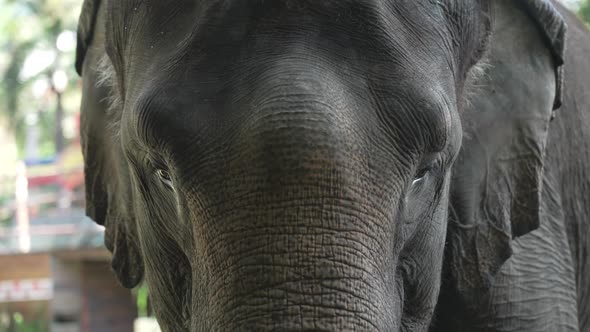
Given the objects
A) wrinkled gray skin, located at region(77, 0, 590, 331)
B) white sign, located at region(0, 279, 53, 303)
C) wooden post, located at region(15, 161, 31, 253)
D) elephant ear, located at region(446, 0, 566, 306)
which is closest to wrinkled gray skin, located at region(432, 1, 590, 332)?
elephant ear, located at region(446, 0, 566, 306)

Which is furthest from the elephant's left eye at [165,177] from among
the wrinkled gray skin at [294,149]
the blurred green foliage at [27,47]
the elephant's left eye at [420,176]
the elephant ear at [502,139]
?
the blurred green foliage at [27,47]

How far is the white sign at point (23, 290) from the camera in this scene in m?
9.52

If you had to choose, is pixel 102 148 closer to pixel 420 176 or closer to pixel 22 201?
pixel 420 176

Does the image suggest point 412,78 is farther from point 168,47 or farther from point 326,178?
point 168,47

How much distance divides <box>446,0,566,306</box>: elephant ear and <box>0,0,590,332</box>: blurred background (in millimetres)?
1272

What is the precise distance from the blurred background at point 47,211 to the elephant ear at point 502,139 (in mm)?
1272

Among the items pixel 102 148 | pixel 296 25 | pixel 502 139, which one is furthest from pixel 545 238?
pixel 296 25

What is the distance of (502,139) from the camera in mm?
2828

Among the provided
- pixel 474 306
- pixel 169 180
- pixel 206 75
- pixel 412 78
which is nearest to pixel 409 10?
pixel 412 78

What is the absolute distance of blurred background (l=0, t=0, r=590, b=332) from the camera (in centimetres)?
796

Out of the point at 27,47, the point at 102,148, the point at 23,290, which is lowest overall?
the point at 27,47

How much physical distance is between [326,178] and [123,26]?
0.87 metres

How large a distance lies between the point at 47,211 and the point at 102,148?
19.7 m

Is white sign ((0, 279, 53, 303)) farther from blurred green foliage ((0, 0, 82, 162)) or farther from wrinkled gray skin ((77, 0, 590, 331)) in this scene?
blurred green foliage ((0, 0, 82, 162))
